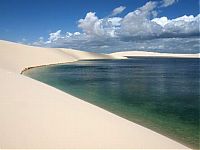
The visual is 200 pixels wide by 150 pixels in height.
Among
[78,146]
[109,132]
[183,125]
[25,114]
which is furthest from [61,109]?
[183,125]

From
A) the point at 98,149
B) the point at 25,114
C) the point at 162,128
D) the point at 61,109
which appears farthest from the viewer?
the point at 162,128

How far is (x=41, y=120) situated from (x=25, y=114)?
1.14m

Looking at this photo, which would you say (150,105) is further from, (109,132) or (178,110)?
(109,132)

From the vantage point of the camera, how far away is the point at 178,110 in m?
18.5

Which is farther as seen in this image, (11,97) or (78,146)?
(11,97)

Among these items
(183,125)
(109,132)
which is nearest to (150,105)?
(183,125)

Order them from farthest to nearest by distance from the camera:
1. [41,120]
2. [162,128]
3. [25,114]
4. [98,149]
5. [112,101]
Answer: [112,101]
[162,128]
[25,114]
[41,120]
[98,149]

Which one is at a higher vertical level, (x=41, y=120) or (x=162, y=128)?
(x=41, y=120)

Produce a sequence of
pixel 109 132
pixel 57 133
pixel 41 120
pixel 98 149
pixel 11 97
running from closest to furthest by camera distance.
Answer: pixel 98 149 → pixel 57 133 → pixel 109 132 → pixel 41 120 → pixel 11 97

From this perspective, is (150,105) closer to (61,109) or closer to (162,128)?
(162,128)

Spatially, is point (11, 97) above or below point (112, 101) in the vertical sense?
above

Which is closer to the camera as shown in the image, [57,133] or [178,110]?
[57,133]

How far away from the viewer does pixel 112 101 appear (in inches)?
850

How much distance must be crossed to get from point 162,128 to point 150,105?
6216 mm
